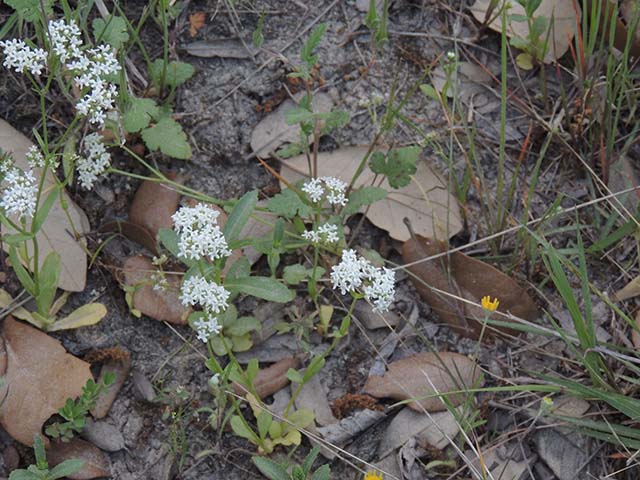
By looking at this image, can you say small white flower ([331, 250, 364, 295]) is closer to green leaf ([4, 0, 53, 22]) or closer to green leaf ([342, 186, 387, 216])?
green leaf ([342, 186, 387, 216])

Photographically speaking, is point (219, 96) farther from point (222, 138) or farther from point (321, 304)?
point (321, 304)

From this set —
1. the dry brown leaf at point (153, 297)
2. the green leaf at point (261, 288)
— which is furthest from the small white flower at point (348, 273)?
the dry brown leaf at point (153, 297)

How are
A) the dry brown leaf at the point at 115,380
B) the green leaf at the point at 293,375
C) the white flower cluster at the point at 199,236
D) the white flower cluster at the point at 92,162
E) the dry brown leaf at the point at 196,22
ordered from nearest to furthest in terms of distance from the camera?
the white flower cluster at the point at 199,236 < the green leaf at the point at 293,375 < the dry brown leaf at the point at 115,380 < the white flower cluster at the point at 92,162 < the dry brown leaf at the point at 196,22

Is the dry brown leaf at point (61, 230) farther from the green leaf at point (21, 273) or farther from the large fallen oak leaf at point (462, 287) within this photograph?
the large fallen oak leaf at point (462, 287)

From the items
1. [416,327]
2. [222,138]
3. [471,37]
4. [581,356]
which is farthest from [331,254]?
[471,37]

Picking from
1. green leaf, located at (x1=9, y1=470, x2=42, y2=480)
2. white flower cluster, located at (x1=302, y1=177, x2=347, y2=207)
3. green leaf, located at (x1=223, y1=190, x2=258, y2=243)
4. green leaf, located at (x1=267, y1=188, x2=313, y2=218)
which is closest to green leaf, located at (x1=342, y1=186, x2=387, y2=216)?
white flower cluster, located at (x1=302, y1=177, x2=347, y2=207)

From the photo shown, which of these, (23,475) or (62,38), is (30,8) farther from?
(23,475)
